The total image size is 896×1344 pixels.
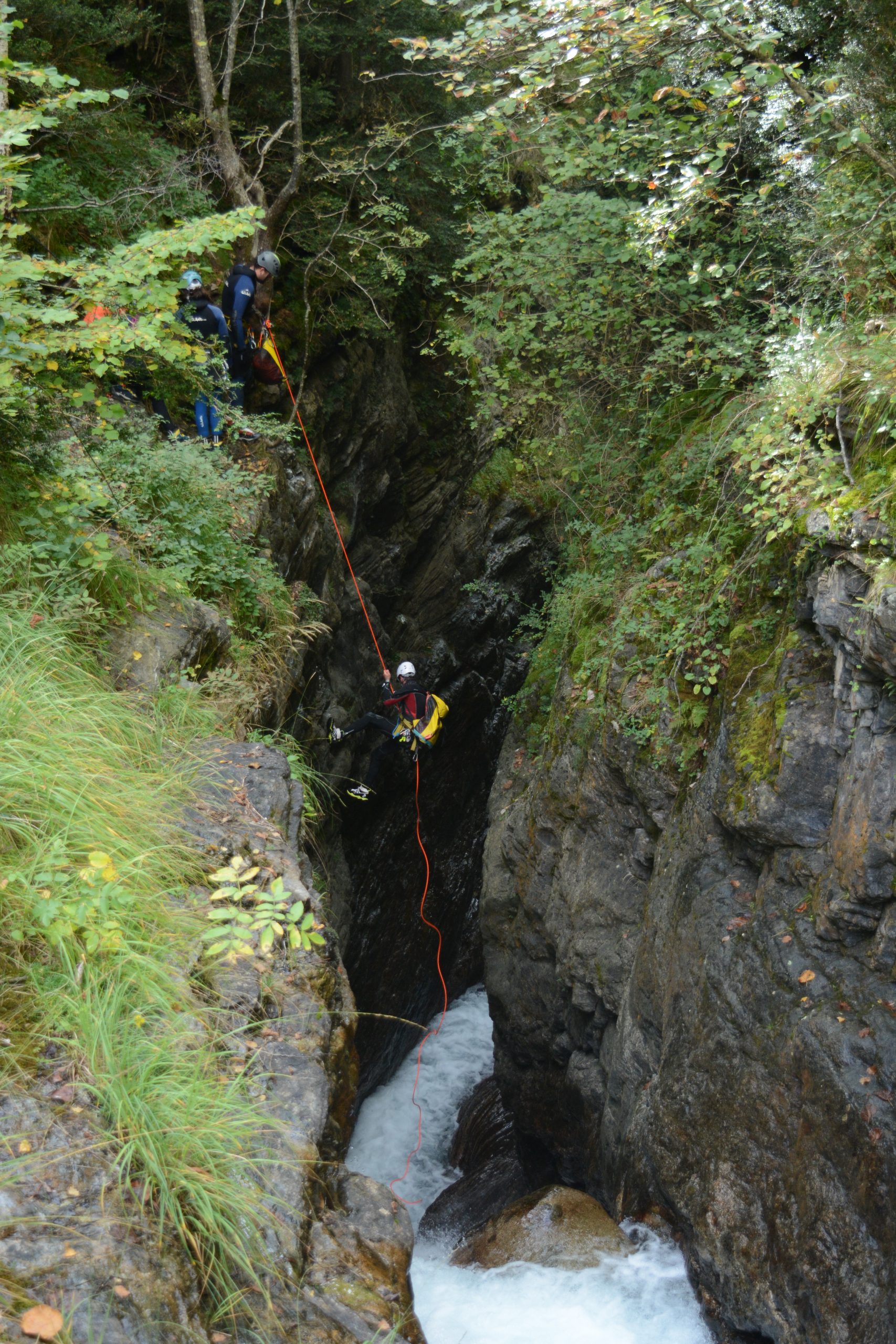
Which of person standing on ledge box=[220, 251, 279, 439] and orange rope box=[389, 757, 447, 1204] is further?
orange rope box=[389, 757, 447, 1204]

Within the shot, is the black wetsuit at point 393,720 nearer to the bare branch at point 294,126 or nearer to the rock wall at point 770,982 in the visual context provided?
the rock wall at point 770,982

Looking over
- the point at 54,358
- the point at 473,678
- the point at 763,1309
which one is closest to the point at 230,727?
the point at 54,358

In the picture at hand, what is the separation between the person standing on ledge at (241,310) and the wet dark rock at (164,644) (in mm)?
2999

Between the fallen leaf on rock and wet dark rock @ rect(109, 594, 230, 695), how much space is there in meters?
3.31

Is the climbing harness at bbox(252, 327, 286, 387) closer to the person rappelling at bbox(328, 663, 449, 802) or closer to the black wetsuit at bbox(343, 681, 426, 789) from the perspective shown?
the person rappelling at bbox(328, 663, 449, 802)

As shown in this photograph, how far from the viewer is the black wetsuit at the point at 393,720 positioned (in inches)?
383

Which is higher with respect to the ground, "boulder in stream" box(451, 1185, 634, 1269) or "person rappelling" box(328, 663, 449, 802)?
"person rappelling" box(328, 663, 449, 802)

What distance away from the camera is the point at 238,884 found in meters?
4.00

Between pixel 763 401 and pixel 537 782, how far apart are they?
504 cm

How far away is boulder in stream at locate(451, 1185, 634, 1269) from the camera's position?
6.14m

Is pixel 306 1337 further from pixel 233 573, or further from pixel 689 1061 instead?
pixel 233 573

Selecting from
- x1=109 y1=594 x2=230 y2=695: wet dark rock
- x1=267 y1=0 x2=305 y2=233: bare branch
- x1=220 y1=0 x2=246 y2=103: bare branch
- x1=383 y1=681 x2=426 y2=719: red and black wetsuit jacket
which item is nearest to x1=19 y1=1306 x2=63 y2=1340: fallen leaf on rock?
x1=109 y1=594 x2=230 y2=695: wet dark rock

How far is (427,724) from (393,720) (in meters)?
0.92

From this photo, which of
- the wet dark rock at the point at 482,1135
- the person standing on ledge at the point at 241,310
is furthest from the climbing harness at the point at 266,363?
the wet dark rock at the point at 482,1135
